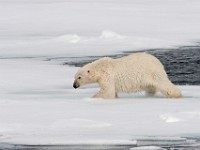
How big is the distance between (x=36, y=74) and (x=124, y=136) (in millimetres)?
5827

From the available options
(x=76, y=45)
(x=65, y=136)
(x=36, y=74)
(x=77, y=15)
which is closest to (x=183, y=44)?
(x=76, y=45)

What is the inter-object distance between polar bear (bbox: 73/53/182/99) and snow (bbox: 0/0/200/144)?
0.61 ft

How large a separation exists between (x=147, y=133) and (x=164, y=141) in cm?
36

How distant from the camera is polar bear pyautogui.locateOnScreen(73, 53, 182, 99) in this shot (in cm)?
1067

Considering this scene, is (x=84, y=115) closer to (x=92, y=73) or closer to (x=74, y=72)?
(x=92, y=73)

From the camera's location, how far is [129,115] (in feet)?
29.8

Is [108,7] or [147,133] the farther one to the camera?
[108,7]

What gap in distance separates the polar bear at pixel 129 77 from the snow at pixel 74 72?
7.3 inches

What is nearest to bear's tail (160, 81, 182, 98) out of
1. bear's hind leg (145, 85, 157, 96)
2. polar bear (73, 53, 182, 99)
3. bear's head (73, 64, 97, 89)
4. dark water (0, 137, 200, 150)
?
polar bear (73, 53, 182, 99)

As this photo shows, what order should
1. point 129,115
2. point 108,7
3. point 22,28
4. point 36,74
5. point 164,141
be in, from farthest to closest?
1. point 108,7
2. point 22,28
3. point 36,74
4. point 129,115
5. point 164,141

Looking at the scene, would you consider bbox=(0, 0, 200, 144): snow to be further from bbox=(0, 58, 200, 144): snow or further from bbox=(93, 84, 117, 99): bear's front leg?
bbox=(93, 84, 117, 99): bear's front leg

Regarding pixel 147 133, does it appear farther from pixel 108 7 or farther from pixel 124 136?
pixel 108 7

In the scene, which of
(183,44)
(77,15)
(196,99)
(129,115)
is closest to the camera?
(129,115)

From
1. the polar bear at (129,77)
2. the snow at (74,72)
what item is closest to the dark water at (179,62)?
the snow at (74,72)
